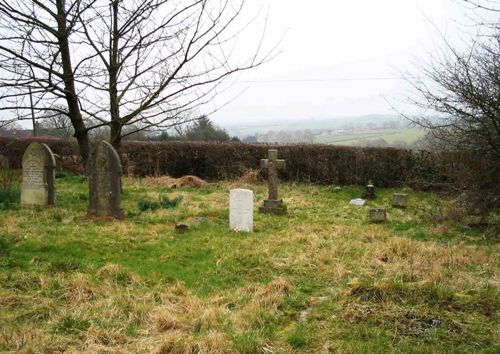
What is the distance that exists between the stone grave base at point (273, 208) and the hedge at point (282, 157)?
224 inches

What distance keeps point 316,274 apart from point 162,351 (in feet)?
9.18

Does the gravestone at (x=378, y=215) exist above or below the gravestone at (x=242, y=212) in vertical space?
below

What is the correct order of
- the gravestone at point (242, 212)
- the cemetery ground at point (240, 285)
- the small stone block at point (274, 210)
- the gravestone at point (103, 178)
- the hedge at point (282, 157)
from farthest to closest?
the hedge at point (282, 157)
the small stone block at point (274, 210)
the gravestone at point (103, 178)
the gravestone at point (242, 212)
the cemetery ground at point (240, 285)

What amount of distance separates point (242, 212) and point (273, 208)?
2.01 metres

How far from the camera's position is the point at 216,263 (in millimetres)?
6711

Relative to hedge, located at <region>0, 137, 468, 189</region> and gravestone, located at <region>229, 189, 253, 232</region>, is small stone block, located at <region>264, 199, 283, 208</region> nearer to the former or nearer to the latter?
gravestone, located at <region>229, 189, 253, 232</region>

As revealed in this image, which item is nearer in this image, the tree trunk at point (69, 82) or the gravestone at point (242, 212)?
the tree trunk at point (69, 82)

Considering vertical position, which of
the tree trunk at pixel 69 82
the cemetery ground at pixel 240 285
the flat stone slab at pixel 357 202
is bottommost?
the cemetery ground at pixel 240 285

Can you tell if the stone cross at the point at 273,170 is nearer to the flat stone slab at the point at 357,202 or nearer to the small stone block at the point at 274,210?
the small stone block at the point at 274,210

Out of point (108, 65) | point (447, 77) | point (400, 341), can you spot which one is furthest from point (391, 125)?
point (400, 341)

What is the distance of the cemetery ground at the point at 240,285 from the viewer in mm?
4270

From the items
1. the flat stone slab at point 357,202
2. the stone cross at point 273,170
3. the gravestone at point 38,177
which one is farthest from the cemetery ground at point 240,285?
the flat stone slab at point 357,202

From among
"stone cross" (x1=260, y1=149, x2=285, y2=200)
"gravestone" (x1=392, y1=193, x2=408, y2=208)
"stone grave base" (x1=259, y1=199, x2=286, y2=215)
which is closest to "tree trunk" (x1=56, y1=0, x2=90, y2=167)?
"stone cross" (x1=260, y1=149, x2=285, y2=200)

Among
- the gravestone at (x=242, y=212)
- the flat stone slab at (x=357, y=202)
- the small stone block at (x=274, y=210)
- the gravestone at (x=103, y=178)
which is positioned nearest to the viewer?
the gravestone at (x=242, y=212)
